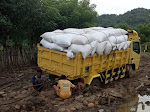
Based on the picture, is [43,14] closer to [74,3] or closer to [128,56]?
[74,3]

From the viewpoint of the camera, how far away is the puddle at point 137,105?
23.4 feet

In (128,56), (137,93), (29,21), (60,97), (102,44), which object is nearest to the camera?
(60,97)

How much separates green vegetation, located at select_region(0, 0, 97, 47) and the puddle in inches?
233

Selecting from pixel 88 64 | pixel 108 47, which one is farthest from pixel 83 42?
pixel 108 47

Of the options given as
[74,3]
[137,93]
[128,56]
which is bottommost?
[137,93]

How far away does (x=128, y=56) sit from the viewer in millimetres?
9969

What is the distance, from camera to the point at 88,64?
7.44m

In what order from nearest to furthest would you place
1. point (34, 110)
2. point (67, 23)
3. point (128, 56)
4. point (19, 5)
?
point (34, 110), point (19, 5), point (128, 56), point (67, 23)

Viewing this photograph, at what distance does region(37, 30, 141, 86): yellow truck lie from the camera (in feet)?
23.2

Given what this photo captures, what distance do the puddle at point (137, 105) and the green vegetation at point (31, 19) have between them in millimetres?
5915

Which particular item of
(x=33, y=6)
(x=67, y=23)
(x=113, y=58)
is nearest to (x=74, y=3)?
(x=67, y=23)

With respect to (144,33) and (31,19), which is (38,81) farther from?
(144,33)

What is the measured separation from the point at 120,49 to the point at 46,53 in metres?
3.30

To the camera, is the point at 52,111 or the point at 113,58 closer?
the point at 52,111
